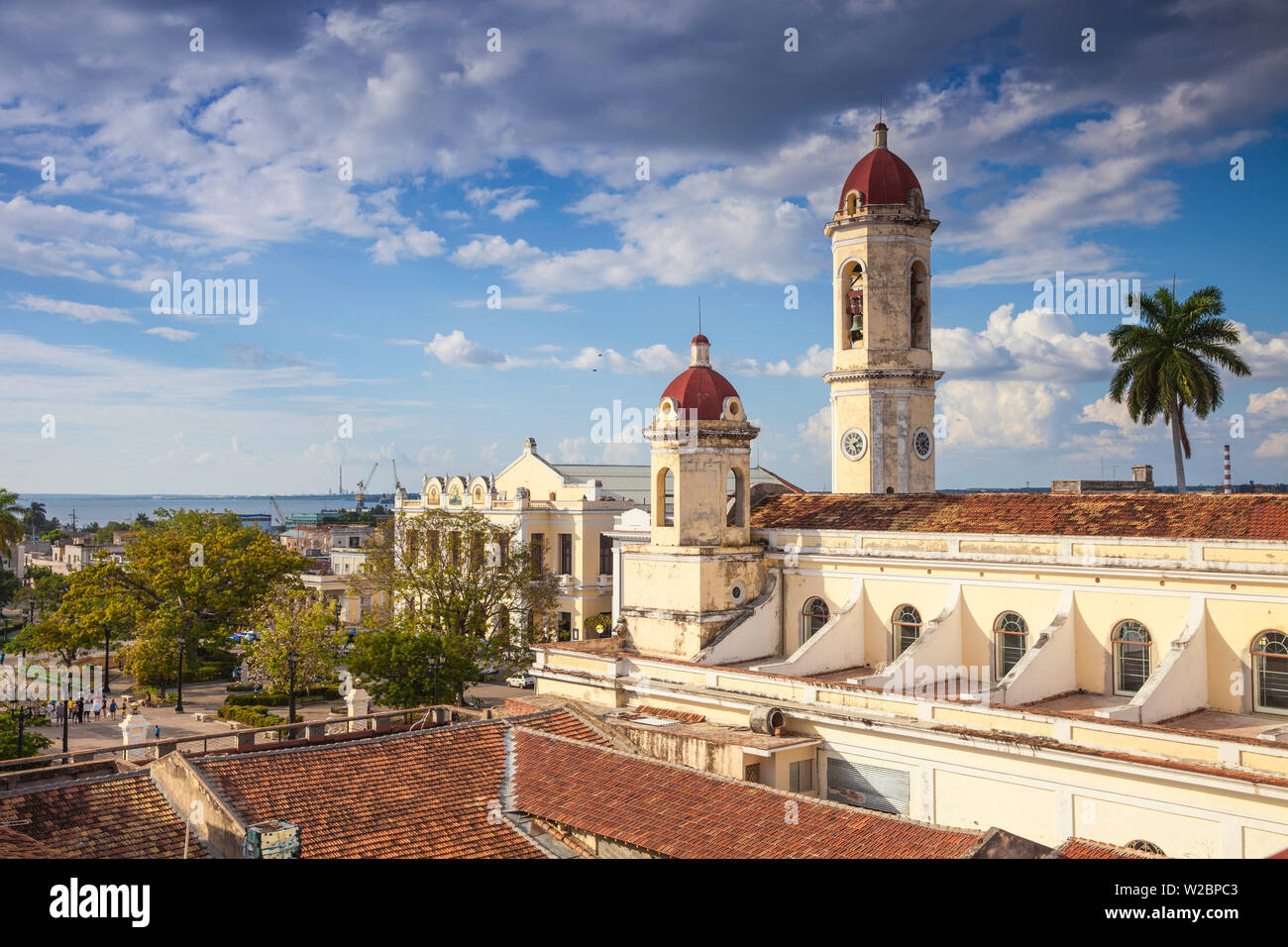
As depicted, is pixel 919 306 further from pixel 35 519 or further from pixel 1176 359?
pixel 35 519

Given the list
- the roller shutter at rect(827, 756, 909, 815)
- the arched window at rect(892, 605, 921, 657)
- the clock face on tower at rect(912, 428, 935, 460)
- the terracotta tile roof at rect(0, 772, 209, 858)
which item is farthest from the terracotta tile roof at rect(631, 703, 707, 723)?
the clock face on tower at rect(912, 428, 935, 460)

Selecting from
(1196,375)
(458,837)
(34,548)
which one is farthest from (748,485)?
(34,548)

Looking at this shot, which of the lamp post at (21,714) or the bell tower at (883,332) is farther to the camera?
the bell tower at (883,332)

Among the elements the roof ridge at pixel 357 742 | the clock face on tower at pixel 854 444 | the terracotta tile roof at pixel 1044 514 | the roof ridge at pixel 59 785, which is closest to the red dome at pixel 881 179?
the clock face on tower at pixel 854 444

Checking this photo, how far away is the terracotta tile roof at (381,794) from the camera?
602 inches

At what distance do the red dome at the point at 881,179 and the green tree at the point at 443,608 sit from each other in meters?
21.6

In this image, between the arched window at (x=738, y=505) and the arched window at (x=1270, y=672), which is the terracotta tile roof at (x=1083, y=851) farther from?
the arched window at (x=738, y=505)

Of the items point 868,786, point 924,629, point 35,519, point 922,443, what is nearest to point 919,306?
point 922,443

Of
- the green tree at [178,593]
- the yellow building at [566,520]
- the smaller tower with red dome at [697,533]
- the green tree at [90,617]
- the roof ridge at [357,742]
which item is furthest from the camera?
the yellow building at [566,520]

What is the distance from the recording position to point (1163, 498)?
2434 centimetres

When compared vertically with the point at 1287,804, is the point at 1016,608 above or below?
above

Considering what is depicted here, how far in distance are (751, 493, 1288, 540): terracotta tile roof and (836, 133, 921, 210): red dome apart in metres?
10.9
